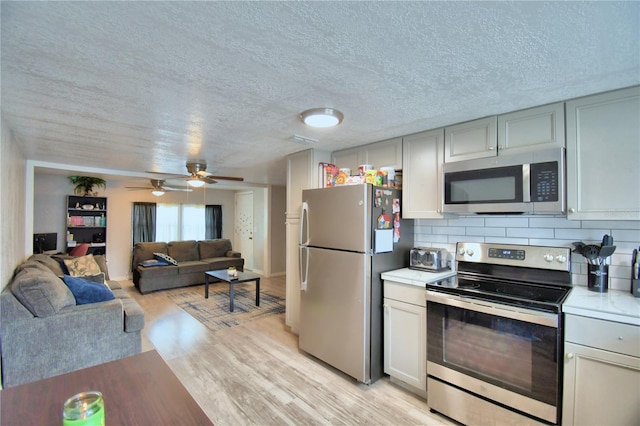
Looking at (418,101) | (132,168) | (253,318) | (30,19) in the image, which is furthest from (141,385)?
(132,168)

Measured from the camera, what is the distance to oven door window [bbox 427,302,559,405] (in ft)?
5.77

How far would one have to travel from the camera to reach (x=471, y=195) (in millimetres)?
2303

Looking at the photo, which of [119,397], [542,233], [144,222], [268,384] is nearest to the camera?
[119,397]

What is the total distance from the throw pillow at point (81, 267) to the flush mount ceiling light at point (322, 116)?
4.17 metres

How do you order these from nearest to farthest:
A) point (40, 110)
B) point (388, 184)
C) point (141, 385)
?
1. point (141, 385)
2. point (40, 110)
3. point (388, 184)

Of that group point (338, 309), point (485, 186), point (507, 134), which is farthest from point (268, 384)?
point (507, 134)

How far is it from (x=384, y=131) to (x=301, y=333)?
7.04 ft

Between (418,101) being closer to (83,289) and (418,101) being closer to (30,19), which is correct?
(30,19)

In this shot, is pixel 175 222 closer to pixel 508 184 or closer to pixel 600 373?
pixel 508 184

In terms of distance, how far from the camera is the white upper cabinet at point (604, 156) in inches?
68.8

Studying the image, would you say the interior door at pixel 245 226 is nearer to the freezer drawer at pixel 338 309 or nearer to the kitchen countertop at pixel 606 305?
the freezer drawer at pixel 338 309

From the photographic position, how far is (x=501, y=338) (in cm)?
192

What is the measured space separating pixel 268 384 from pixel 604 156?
2.93 m

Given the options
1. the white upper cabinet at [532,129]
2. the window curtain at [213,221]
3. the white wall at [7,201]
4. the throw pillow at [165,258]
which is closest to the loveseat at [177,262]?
the throw pillow at [165,258]
